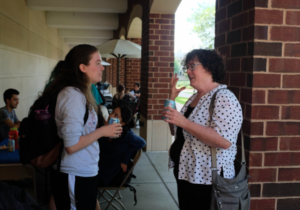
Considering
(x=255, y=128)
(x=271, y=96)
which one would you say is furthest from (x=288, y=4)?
(x=255, y=128)

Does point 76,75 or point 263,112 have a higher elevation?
point 76,75

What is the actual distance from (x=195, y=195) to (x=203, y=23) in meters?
31.5

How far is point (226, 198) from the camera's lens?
1775 millimetres

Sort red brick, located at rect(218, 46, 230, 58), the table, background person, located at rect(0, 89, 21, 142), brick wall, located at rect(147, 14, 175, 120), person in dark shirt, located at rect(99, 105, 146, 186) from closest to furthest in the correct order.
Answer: red brick, located at rect(218, 46, 230, 58)
the table
person in dark shirt, located at rect(99, 105, 146, 186)
background person, located at rect(0, 89, 21, 142)
brick wall, located at rect(147, 14, 175, 120)

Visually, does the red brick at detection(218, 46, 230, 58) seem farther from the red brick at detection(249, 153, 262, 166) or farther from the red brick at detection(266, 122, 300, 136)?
the red brick at detection(249, 153, 262, 166)

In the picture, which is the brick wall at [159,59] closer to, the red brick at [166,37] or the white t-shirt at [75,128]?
the red brick at [166,37]

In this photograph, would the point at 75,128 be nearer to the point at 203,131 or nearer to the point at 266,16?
the point at 203,131

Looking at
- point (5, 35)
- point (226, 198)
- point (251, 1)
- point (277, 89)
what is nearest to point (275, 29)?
point (251, 1)

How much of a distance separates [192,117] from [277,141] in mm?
573

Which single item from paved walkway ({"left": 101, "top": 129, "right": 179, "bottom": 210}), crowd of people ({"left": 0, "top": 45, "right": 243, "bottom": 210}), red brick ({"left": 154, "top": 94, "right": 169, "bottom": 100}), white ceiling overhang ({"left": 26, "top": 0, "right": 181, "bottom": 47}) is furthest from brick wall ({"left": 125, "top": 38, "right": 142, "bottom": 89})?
crowd of people ({"left": 0, "top": 45, "right": 243, "bottom": 210})

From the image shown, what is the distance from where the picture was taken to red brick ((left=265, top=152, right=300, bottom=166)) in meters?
1.99

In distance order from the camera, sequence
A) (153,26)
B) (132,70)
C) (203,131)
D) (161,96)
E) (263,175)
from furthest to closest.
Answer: (132,70) → (161,96) → (153,26) → (263,175) → (203,131)

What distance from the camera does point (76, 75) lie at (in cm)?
207

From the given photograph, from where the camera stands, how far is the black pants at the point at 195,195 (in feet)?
6.23
